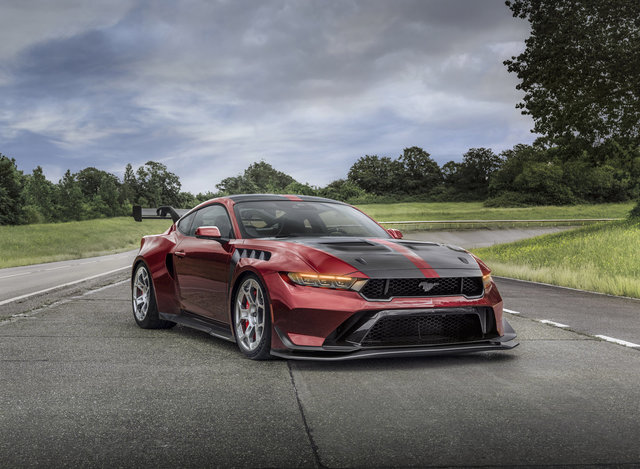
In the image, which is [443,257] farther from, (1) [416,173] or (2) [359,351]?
(1) [416,173]

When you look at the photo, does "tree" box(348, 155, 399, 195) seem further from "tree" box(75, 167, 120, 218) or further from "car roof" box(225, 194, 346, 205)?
"car roof" box(225, 194, 346, 205)

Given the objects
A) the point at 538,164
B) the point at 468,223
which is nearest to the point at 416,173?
the point at 538,164

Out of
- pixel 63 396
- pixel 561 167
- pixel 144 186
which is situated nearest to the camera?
pixel 63 396

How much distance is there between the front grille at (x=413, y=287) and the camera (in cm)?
576

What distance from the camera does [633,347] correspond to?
23.9 feet

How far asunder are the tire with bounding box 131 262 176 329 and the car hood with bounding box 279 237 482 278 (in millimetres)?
2518

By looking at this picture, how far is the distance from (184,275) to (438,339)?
2.80 metres

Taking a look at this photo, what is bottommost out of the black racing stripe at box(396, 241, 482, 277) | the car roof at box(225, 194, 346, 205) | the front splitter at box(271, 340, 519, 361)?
the front splitter at box(271, 340, 519, 361)

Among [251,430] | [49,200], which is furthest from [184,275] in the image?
[49,200]

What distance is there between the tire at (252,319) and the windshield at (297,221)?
631 mm

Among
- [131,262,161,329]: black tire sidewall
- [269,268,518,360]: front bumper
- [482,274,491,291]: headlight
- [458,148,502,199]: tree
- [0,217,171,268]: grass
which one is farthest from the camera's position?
[458,148,502,199]: tree

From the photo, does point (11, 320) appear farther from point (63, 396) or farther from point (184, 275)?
point (63, 396)

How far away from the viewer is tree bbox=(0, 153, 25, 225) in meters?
92.9

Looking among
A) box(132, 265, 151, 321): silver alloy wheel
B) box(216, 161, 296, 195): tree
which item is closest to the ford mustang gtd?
box(132, 265, 151, 321): silver alloy wheel
